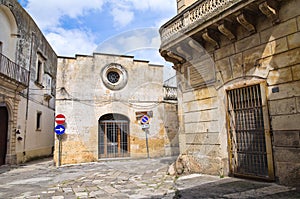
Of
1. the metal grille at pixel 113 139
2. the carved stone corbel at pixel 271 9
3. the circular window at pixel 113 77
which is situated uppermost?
the circular window at pixel 113 77

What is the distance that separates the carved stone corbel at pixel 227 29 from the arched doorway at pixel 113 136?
28.1 ft

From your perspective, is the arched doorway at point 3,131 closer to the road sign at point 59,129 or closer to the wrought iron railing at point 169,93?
the road sign at point 59,129

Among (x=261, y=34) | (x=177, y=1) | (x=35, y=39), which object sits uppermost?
(x=35, y=39)

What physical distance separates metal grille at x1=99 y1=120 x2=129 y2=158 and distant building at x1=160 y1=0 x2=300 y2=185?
20.0 ft

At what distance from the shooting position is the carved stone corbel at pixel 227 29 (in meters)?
5.64

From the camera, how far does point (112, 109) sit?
502 inches

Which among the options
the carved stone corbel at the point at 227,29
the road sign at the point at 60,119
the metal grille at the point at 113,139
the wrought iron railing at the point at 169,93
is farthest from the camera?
the wrought iron railing at the point at 169,93

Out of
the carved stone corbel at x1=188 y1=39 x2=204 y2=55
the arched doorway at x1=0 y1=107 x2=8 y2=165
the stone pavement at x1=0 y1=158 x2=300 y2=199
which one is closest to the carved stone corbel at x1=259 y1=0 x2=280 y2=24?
the carved stone corbel at x1=188 y1=39 x2=204 y2=55

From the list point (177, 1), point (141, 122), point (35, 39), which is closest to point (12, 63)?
point (35, 39)

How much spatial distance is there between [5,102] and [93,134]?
461cm

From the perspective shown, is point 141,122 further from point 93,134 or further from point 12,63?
point 12,63

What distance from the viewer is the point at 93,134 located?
12.1m

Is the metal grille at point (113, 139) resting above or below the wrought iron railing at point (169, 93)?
below

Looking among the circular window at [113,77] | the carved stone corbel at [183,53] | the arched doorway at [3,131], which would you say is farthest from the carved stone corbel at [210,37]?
the arched doorway at [3,131]
